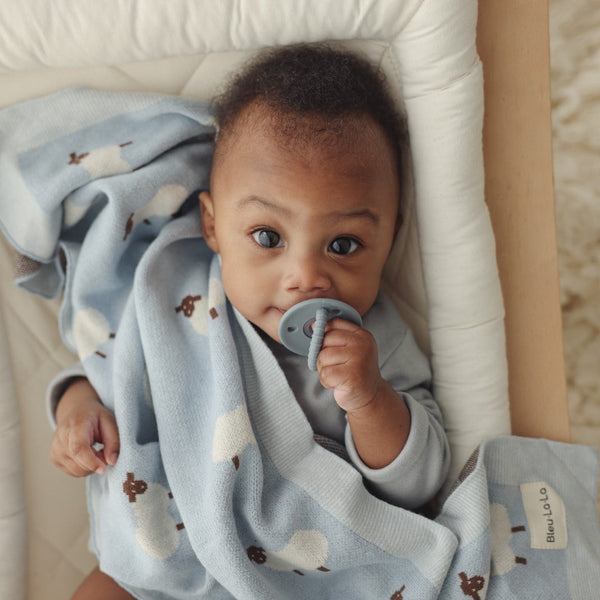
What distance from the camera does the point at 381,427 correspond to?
2.79ft

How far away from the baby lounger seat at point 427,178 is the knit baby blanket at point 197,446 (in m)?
0.06

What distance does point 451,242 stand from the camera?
36.4 inches

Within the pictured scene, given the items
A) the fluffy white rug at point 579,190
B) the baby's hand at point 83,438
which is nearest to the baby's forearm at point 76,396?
the baby's hand at point 83,438

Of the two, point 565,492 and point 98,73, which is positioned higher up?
point 98,73

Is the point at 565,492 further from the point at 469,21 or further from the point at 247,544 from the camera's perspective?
the point at 469,21

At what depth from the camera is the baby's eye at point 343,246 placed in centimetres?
87

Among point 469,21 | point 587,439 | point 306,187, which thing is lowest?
point 587,439

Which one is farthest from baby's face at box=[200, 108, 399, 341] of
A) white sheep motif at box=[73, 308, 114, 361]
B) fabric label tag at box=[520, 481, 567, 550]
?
fabric label tag at box=[520, 481, 567, 550]

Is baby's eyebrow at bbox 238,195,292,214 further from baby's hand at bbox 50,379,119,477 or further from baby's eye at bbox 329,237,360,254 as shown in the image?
baby's hand at bbox 50,379,119,477

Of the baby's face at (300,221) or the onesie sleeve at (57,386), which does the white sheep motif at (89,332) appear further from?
the baby's face at (300,221)

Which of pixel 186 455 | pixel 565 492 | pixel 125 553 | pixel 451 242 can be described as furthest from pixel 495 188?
pixel 125 553

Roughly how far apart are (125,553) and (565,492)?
0.64m

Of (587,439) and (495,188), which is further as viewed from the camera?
(587,439)

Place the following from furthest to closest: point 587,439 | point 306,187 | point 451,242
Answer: point 587,439 → point 451,242 → point 306,187
